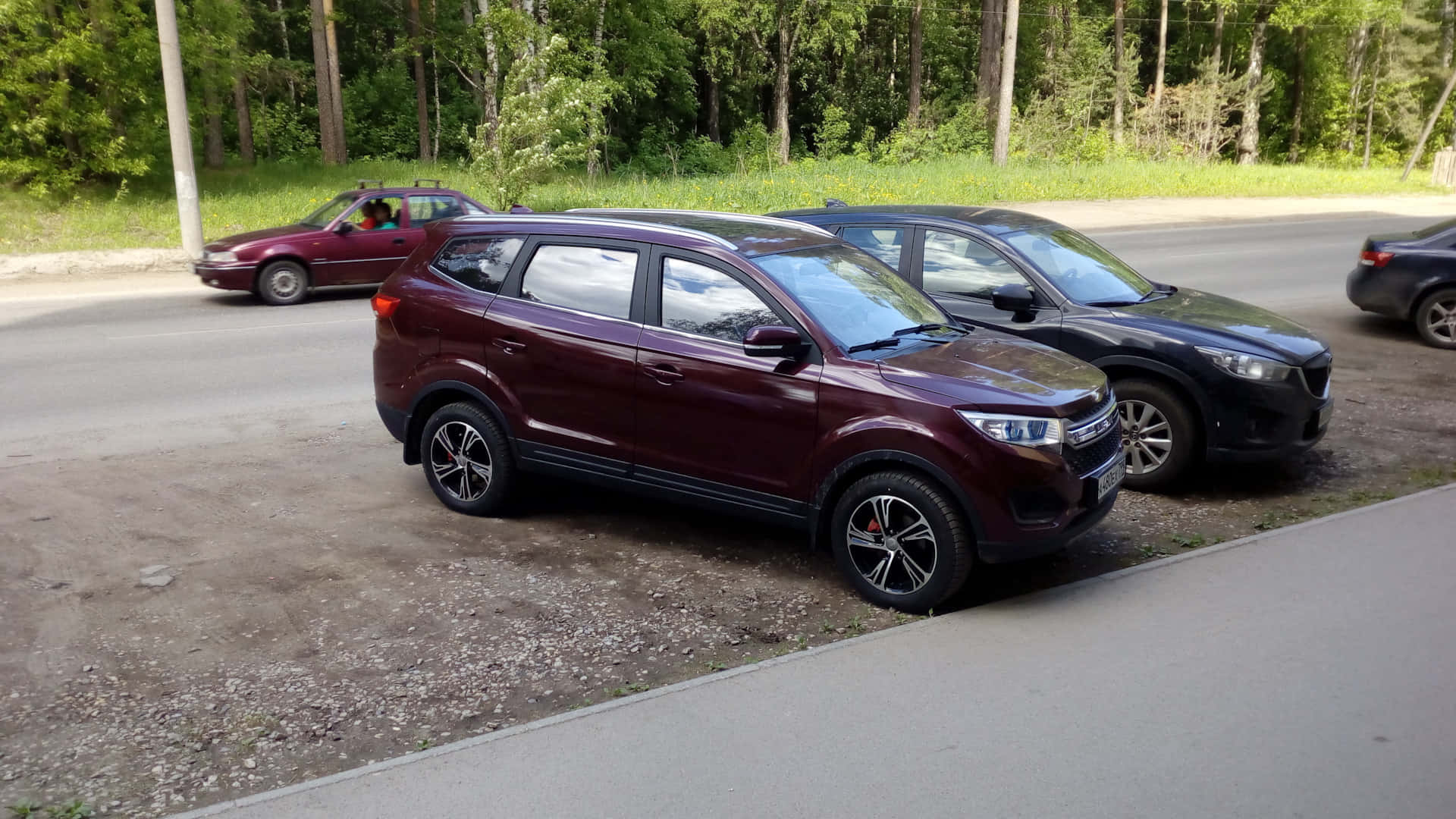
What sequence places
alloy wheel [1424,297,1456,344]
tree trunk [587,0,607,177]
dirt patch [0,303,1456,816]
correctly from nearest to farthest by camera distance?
dirt patch [0,303,1456,816], alloy wheel [1424,297,1456,344], tree trunk [587,0,607,177]

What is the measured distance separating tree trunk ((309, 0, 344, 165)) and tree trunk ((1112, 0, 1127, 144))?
107 ft

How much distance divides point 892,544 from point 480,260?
3.12 meters

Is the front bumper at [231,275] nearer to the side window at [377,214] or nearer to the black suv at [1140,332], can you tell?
the side window at [377,214]

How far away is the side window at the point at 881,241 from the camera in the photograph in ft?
26.1

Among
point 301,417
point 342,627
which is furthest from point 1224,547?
point 301,417

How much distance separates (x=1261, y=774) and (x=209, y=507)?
5.88m

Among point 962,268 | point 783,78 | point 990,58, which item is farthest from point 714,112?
point 962,268

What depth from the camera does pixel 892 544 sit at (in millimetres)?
5320

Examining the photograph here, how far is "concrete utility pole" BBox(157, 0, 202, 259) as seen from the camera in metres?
17.5

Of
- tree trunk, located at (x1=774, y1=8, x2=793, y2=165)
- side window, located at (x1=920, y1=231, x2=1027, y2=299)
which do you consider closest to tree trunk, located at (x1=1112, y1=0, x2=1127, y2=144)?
tree trunk, located at (x1=774, y1=8, x2=793, y2=165)

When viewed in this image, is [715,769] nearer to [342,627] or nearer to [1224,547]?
[342,627]

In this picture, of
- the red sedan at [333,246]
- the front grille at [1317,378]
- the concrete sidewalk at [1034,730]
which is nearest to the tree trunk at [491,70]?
the red sedan at [333,246]

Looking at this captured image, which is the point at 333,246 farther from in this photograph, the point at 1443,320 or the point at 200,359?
the point at 1443,320

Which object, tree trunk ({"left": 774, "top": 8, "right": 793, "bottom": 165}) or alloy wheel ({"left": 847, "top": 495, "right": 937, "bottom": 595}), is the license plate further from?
tree trunk ({"left": 774, "top": 8, "right": 793, "bottom": 165})
